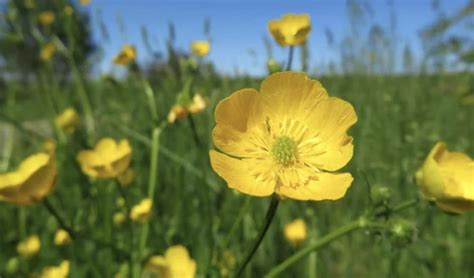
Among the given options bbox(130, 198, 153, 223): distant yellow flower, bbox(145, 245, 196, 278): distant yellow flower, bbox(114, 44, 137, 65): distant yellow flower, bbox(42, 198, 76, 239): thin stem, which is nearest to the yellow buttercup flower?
bbox(114, 44, 137, 65): distant yellow flower

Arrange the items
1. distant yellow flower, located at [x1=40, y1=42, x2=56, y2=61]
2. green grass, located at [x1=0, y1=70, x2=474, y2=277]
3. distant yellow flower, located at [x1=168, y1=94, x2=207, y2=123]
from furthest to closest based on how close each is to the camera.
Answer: distant yellow flower, located at [x1=40, y1=42, x2=56, y2=61]
green grass, located at [x1=0, y1=70, x2=474, y2=277]
distant yellow flower, located at [x1=168, y1=94, x2=207, y2=123]

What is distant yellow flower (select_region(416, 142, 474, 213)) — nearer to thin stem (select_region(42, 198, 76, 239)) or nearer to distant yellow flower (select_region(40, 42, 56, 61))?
thin stem (select_region(42, 198, 76, 239))

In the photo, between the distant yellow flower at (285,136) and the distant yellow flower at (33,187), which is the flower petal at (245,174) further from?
the distant yellow flower at (33,187)

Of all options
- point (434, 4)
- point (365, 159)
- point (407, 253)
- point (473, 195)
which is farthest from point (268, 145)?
point (434, 4)

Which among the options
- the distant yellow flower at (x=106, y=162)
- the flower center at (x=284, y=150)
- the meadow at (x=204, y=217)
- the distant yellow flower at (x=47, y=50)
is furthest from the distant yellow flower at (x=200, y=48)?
the distant yellow flower at (x=47, y=50)

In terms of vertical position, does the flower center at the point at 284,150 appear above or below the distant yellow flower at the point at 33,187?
above

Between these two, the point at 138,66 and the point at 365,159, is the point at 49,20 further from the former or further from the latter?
the point at 365,159

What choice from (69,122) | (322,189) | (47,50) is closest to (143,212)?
(322,189)
